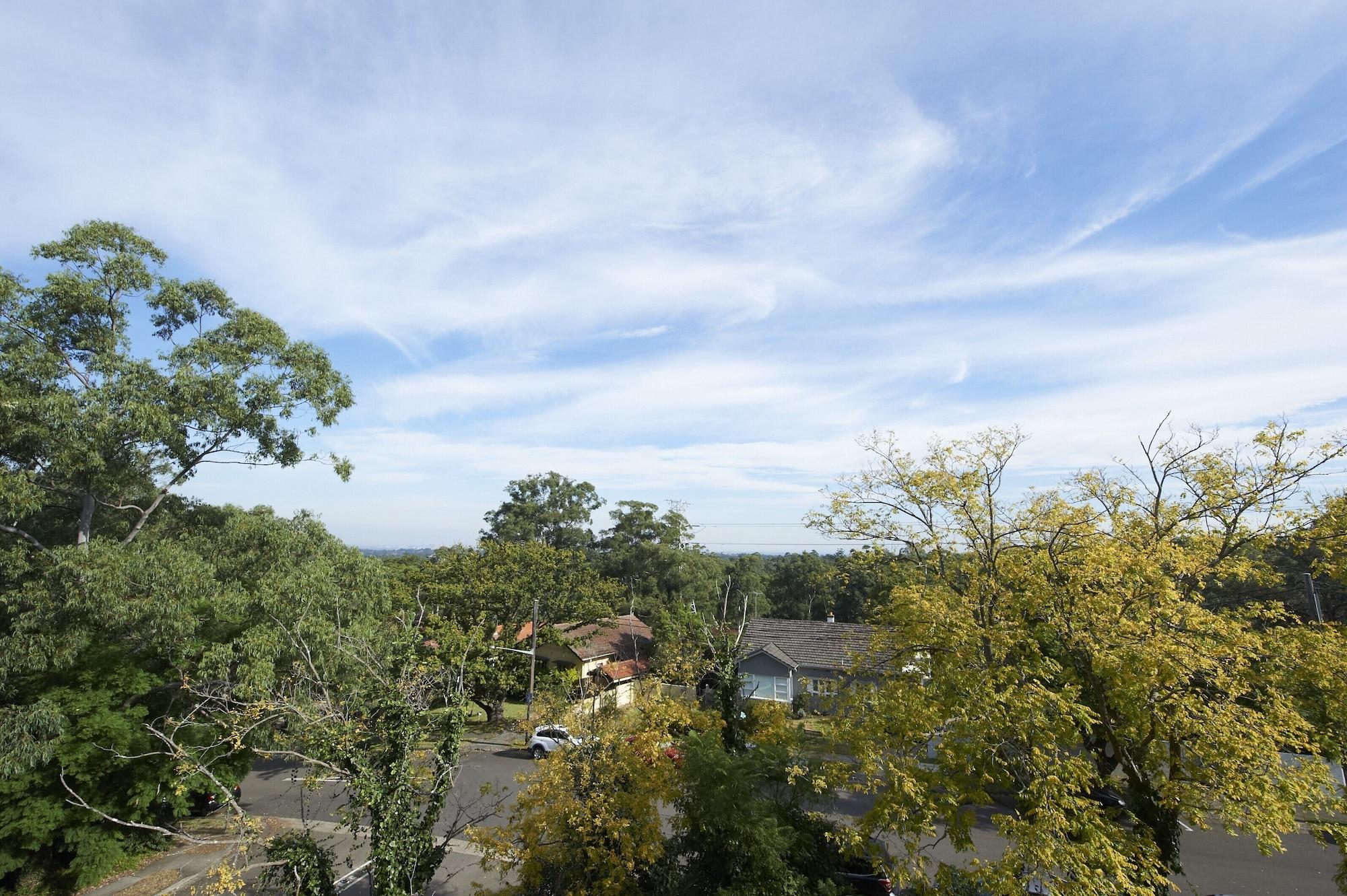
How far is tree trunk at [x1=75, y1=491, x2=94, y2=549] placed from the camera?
→ 14.6 metres

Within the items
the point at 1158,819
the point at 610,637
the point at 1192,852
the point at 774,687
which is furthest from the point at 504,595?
the point at 1158,819

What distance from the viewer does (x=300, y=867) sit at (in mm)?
8938

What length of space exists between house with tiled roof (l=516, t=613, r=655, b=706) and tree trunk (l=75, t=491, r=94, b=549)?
59.6ft

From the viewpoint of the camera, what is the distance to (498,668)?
28297mm

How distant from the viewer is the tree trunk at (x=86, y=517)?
14.6m

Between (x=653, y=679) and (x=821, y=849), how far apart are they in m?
4.25

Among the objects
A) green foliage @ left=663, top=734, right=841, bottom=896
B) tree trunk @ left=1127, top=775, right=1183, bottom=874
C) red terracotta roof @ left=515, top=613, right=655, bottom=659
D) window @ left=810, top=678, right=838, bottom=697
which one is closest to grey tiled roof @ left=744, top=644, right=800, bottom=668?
red terracotta roof @ left=515, top=613, right=655, bottom=659

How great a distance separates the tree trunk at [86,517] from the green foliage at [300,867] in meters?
9.79

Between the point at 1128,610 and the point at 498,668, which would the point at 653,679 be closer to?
the point at 1128,610

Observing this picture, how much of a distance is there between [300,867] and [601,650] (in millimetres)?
28961

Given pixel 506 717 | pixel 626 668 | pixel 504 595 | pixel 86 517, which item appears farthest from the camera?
pixel 626 668

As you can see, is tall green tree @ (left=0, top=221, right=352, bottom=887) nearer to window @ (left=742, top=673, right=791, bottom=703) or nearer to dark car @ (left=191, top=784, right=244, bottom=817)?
dark car @ (left=191, top=784, right=244, bottom=817)

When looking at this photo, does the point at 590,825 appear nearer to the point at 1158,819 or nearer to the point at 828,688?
the point at 828,688

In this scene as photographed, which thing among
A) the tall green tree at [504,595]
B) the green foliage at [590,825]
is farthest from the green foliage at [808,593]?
the green foliage at [590,825]
